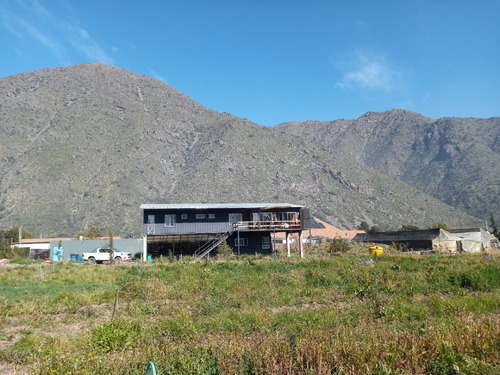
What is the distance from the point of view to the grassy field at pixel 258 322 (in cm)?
738

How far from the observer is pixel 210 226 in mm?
43500

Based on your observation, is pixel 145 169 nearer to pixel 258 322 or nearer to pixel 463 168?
pixel 258 322

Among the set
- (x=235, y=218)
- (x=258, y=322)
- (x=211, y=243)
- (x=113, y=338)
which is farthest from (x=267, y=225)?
(x=113, y=338)

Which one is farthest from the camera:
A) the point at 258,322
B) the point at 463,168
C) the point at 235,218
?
the point at 463,168

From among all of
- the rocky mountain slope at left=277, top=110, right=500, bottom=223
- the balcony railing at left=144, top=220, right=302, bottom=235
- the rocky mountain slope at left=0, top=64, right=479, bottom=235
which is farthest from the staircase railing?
the rocky mountain slope at left=277, top=110, right=500, bottom=223

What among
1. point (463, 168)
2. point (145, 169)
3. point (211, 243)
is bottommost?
point (211, 243)

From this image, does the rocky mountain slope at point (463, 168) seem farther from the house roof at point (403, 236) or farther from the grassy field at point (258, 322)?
the grassy field at point (258, 322)

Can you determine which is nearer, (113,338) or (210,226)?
(113,338)

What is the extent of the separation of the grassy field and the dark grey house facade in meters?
17.5

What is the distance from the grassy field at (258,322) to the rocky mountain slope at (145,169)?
247ft

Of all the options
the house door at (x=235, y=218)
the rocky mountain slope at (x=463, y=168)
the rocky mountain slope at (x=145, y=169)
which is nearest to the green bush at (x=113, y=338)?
the house door at (x=235, y=218)

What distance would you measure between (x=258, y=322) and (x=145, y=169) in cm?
11582

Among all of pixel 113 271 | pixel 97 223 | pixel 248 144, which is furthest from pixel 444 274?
pixel 248 144

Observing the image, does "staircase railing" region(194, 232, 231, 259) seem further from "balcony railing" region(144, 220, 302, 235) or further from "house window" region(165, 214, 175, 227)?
"house window" region(165, 214, 175, 227)
